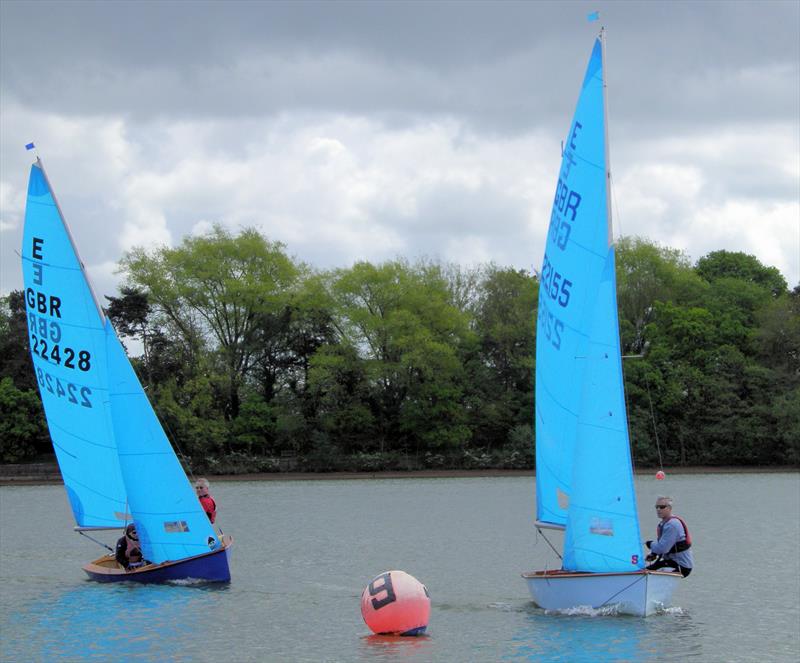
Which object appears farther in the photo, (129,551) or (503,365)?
(503,365)

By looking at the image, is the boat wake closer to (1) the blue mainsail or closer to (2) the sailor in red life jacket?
(1) the blue mainsail

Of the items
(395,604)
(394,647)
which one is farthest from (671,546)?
(394,647)

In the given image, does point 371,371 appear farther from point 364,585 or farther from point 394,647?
point 394,647

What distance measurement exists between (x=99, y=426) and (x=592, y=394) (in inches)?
404

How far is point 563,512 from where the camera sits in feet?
63.0

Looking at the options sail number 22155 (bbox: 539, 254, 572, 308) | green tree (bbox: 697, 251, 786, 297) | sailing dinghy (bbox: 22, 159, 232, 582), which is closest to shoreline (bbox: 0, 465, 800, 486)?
green tree (bbox: 697, 251, 786, 297)

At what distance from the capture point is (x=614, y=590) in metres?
17.8

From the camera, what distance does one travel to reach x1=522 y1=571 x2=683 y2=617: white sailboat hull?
58.2ft

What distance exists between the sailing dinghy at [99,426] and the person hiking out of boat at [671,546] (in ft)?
26.5

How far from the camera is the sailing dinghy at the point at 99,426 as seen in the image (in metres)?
22.0

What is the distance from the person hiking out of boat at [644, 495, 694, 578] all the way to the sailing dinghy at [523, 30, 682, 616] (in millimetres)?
306

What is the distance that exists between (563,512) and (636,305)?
5493cm

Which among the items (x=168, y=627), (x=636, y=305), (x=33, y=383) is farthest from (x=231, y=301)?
(x=168, y=627)

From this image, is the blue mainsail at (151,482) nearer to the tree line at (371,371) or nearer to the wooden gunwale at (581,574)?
the wooden gunwale at (581,574)
